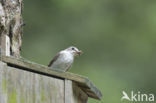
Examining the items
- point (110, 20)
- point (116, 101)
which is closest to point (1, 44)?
point (116, 101)

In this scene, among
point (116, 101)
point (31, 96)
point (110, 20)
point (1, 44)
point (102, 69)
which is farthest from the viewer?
point (110, 20)

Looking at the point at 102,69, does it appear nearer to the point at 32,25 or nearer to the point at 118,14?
the point at 32,25

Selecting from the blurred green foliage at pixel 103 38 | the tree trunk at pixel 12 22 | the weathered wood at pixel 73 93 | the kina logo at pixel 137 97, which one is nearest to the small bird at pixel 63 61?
the tree trunk at pixel 12 22

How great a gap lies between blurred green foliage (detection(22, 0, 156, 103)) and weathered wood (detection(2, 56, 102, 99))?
7496mm

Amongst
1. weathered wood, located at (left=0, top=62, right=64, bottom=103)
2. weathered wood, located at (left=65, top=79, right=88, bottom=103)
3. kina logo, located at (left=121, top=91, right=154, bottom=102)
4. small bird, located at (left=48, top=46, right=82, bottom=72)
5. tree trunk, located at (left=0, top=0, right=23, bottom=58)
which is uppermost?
tree trunk, located at (left=0, top=0, right=23, bottom=58)

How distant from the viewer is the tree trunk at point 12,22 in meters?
11.3

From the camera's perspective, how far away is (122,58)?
20.5 meters

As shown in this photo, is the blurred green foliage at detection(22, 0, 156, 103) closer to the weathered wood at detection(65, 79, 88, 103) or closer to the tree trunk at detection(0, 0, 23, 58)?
the tree trunk at detection(0, 0, 23, 58)

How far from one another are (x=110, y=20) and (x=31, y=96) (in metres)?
12.7

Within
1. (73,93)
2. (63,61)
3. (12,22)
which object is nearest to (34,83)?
(73,93)

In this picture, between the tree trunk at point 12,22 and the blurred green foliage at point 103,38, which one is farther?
the blurred green foliage at point 103,38

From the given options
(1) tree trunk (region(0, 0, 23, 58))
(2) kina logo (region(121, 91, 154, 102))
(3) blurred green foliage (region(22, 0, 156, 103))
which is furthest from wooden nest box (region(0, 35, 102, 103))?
(3) blurred green foliage (region(22, 0, 156, 103))

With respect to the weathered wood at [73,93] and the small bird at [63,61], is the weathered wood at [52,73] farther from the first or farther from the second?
the small bird at [63,61]

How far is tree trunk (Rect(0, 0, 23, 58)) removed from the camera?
11.3 m
